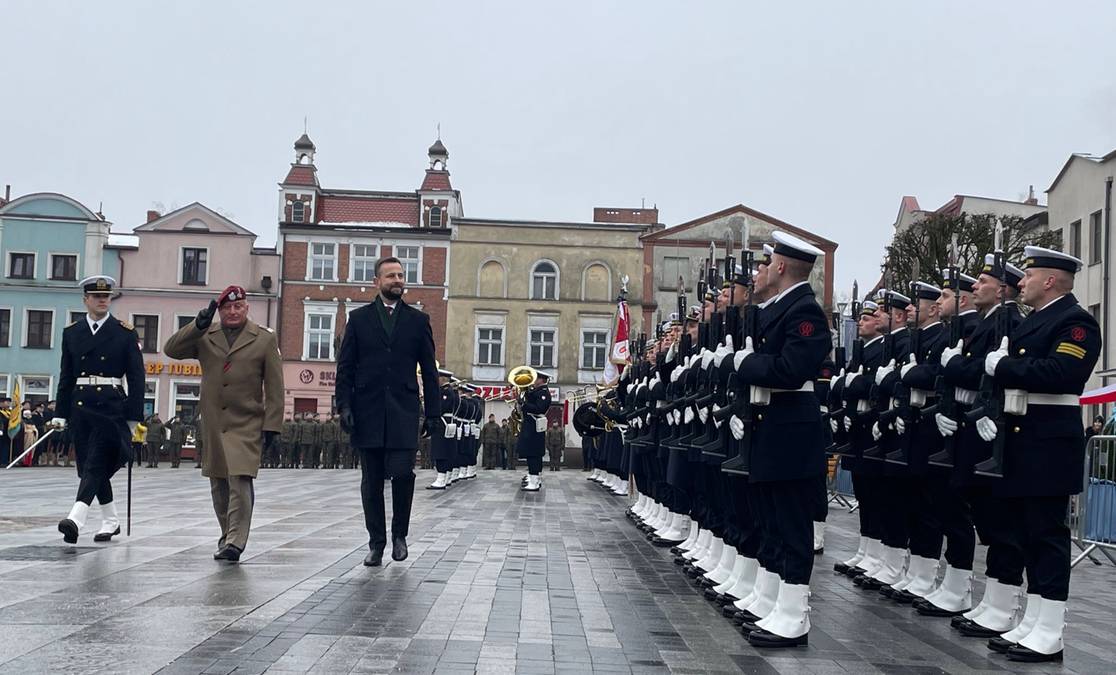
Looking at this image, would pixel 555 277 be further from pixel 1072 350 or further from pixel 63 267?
pixel 1072 350

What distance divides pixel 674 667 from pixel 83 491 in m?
6.69

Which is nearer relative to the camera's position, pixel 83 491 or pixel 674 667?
pixel 674 667

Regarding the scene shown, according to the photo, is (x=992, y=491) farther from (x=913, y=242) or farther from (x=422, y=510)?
(x=913, y=242)

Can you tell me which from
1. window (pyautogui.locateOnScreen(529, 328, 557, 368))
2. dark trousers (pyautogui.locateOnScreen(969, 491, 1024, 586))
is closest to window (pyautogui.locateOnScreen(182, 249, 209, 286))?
window (pyautogui.locateOnScreen(529, 328, 557, 368))

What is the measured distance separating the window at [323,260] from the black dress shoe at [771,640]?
184 feet

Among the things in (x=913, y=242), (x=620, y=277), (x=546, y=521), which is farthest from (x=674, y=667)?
(x=620, y=277)

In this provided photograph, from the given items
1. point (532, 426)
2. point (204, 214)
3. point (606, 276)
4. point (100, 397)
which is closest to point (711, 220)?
point (606, 276)

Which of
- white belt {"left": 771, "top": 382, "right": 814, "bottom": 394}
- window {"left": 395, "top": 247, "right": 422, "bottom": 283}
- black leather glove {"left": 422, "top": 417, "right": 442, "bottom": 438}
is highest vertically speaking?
window {"left": 395, "top": 247, "right": 422, "bottom": 283}

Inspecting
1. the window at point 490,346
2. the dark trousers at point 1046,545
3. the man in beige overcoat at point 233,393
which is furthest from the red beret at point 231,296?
the window at point 490,346

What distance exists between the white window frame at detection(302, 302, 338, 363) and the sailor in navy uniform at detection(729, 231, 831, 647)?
54.5m

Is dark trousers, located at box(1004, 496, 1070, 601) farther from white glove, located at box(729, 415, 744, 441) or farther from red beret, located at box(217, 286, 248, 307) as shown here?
red beret, located at box(217, 286, 248, 307)

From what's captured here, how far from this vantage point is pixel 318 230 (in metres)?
61.9

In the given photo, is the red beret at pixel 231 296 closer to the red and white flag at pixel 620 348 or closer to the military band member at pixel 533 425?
the military band member at pixel 533 425

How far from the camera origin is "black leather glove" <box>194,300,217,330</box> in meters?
10.4
